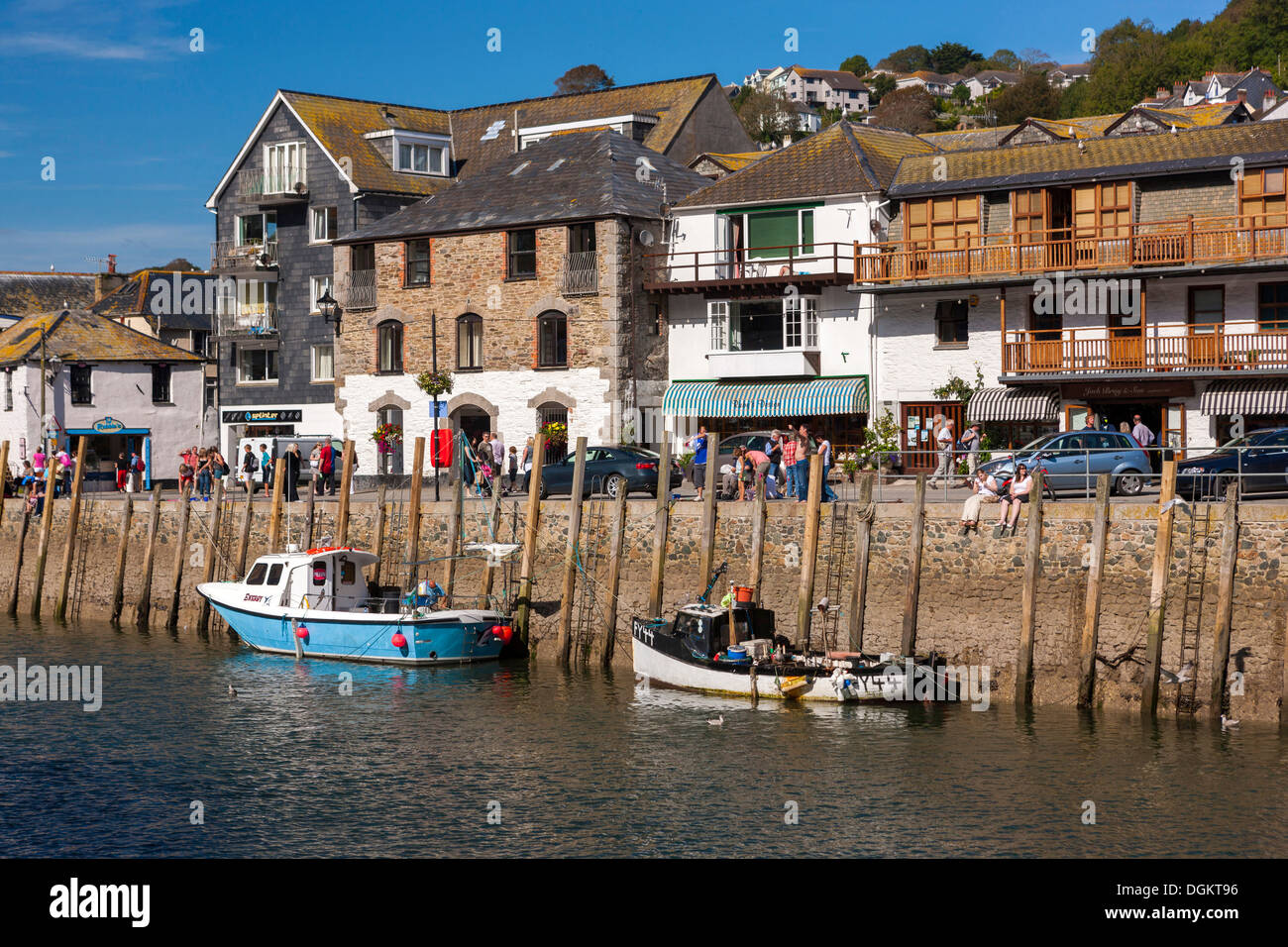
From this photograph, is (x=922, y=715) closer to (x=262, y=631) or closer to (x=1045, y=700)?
(x=1045, y=700)

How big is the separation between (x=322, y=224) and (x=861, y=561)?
4204 centimetres

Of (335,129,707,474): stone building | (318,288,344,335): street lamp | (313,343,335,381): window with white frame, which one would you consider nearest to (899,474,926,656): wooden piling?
(335,129,707,474): stone building

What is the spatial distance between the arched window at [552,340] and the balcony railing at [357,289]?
8022 millimetres

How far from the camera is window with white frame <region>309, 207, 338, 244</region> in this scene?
63938 mm

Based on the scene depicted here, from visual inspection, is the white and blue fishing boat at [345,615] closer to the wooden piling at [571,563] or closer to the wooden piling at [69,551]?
the wooden piling at [571,563]

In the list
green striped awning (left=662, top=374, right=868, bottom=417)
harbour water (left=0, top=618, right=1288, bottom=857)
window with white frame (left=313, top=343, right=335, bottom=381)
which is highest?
window with white frame (left=313, top=343, right=335, bottom=381)

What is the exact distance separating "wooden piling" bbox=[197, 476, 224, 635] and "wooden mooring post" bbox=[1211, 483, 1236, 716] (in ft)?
89.2

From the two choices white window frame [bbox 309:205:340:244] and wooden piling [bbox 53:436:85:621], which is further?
white window frame [bbox 309:205:340:244]

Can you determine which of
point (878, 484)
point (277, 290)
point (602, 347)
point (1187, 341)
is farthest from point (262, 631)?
point (277, 290)

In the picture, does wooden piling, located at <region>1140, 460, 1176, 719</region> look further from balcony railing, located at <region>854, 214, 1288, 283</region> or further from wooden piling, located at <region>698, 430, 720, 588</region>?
balcony railing, located at <region>854, 214, 1288, 283</region>

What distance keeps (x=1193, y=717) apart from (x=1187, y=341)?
815 inches

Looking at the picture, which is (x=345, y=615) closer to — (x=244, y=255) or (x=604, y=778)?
(x=604, y=778)

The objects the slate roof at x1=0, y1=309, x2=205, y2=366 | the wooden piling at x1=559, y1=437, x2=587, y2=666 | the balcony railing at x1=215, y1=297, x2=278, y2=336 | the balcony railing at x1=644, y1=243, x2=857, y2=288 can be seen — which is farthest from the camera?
the balcony railing at x1=215, y1=297, x2=278, y2=336

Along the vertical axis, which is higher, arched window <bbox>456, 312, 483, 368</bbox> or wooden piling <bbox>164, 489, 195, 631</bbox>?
arched window <bbox>456, 312, 483, 368</bbox>
